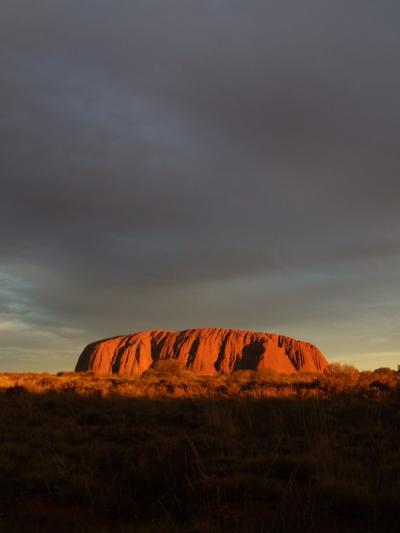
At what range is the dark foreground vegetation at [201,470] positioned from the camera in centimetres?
489

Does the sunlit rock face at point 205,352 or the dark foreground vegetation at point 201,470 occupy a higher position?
the sunlit rock face at point 205,352

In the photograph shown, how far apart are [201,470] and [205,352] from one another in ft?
319

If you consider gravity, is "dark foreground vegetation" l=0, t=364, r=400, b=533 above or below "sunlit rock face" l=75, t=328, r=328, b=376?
below

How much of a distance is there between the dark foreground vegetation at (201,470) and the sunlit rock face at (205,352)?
276 ft

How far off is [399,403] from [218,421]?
21.4 feet

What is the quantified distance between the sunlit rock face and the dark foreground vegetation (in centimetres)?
8427

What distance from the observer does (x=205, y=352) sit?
102m

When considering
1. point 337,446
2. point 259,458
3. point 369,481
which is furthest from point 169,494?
point 337,446

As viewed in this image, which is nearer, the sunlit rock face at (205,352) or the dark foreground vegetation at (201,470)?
the dark foreground vegetation at (201,470)

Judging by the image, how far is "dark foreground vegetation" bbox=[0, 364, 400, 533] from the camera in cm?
489

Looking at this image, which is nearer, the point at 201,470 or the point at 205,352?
the point at 201,470

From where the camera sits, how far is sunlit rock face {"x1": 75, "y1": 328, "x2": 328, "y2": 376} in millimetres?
98438

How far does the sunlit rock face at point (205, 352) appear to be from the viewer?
323 feet

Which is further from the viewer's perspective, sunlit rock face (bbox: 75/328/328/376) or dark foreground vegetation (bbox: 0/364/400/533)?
sunlit rock face (bbox: 75/328/328/376)
